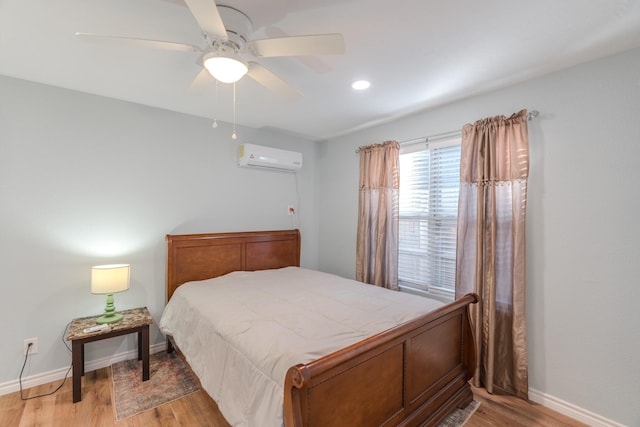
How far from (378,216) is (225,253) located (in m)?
1.79

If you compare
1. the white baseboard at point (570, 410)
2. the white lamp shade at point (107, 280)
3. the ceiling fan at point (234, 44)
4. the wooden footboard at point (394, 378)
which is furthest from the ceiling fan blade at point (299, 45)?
the white baseboard at point (570, 410)

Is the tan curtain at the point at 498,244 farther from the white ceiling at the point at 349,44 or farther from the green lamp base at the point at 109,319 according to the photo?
the green lamp base at the point at 109,319

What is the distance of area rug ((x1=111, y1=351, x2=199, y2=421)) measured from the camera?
210 cm

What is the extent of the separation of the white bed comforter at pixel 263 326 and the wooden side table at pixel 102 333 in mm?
205

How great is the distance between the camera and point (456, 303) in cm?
202

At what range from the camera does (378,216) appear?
3.25m

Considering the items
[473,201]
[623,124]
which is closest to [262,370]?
[473,201]

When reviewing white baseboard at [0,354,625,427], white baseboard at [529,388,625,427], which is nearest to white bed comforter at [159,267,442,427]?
white baseboard at [0,354,625,427]

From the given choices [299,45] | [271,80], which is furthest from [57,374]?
[299,45]

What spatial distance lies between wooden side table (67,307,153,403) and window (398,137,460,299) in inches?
99.1

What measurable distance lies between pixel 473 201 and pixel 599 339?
4.03 ft

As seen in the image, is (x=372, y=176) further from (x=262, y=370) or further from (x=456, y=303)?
(x=262, y=370)

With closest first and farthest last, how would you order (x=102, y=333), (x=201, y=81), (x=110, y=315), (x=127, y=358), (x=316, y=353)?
(x=316, y=353)
(x=201, y=81)
(x=102, y=333)
(x=110, y=315)
(x=127, y=358)

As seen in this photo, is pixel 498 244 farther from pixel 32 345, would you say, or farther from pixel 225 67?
pixel 32 345
